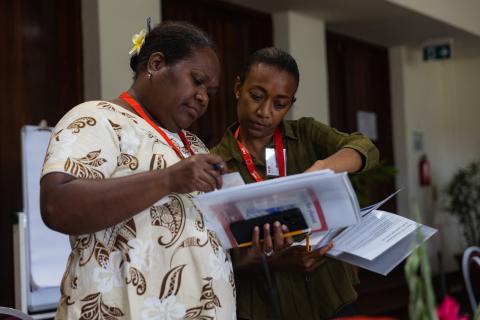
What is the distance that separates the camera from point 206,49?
1588 mm

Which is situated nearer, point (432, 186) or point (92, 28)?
point (92, 28)

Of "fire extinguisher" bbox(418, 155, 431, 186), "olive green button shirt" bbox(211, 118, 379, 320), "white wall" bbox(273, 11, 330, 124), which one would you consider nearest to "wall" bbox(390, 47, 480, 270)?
"fire extinguisher" bbox(418, 155, 431, 186)

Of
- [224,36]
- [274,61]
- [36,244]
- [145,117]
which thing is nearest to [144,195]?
[145,117]

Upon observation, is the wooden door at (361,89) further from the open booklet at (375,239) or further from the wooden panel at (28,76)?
the open booklet at (375,239)

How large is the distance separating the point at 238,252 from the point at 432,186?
6.33 metres

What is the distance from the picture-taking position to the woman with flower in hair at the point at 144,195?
134 cm

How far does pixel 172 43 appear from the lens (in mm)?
1568

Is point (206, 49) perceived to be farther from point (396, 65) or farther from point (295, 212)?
point (396, 65)

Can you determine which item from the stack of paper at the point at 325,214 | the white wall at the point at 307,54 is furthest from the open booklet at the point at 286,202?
the white wall at the point at 307,54

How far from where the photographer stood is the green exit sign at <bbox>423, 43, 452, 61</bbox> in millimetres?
7059

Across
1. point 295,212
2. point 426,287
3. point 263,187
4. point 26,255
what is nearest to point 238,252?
point 295,212

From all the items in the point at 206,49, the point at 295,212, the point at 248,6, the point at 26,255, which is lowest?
the point at 26,255

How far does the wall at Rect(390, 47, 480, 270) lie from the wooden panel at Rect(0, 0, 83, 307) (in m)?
4.04

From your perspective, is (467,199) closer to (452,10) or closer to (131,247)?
(452,10)
